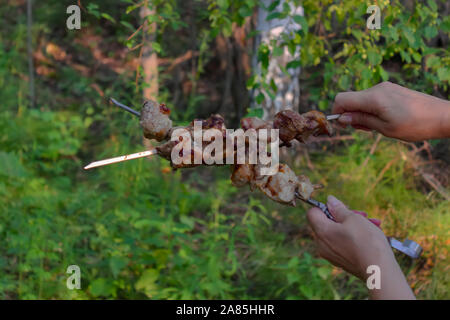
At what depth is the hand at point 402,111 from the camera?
178 cm

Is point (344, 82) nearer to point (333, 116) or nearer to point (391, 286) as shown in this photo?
point (333, 116)

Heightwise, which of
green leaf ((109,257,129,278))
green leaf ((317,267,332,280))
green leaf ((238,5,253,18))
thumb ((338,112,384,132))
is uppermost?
green leaf ((238,5,253,18))

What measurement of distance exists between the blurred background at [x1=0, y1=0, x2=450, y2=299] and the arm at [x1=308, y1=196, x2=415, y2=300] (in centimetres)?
94

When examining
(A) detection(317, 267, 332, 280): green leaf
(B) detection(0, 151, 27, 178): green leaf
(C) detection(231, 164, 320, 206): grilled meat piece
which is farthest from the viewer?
(B) detection(0, 151, 27, 178): green leaf

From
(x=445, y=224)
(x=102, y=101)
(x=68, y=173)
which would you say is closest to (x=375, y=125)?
(x=445, y=224)

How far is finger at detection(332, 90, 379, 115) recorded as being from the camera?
1870 millimetres

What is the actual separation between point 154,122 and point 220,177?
2.61 m

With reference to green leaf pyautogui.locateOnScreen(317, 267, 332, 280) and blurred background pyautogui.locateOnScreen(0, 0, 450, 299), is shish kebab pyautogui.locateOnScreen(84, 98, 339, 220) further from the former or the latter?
green leaf pyautogui.locateOnScreen(317, 267, 332, 280)

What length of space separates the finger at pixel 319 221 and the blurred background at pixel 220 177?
88 centimetres

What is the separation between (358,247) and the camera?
155 centimetres

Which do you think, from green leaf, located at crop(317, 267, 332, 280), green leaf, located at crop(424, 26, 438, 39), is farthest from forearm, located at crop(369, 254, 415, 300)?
green leaf, located at crop(424, 26, 438, 39)

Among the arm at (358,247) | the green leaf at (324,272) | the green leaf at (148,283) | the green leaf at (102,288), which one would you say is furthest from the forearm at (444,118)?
the green leaf at (102,288)
